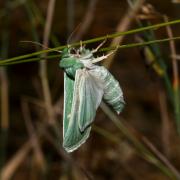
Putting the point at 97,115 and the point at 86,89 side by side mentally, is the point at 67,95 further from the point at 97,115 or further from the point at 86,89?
the point at 97,115

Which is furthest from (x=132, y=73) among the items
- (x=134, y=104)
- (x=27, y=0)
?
(x=27, y=0)

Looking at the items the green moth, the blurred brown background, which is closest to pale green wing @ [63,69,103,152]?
the green moth

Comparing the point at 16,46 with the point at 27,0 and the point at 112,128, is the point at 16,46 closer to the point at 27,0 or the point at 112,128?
the point at 112,128

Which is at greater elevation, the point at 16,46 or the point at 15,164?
the point at 16,46

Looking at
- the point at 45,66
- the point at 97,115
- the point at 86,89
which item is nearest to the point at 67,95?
the point at 86,89

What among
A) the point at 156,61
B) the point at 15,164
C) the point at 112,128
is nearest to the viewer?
the point at 156,61

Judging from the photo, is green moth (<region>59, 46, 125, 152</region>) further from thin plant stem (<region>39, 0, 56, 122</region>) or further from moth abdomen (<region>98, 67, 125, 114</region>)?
thin plant stem (<region>39, 0, 56, 122</region>)

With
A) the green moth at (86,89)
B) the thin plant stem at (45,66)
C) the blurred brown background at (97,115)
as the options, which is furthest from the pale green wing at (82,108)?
the blurred brown background at (97,115)

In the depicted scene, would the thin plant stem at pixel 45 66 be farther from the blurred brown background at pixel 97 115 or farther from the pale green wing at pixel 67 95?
the pale green wing at pixel 67 95
